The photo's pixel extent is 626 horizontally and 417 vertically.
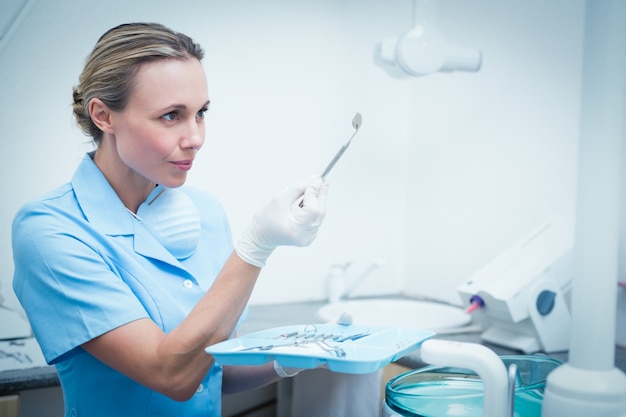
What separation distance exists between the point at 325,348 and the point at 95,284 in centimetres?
49

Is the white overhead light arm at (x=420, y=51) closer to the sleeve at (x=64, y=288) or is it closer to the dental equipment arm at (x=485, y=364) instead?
the sleeve at (x=64, y=288)

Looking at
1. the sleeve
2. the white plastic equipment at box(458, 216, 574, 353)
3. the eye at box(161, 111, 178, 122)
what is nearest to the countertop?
the white plastic equipment at box(458, 216, 574, 353)

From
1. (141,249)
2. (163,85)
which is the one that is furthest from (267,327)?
(163,85)

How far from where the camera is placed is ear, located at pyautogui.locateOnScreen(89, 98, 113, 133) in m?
1.24

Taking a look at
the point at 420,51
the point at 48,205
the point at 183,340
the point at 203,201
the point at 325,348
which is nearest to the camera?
the point at 325,348

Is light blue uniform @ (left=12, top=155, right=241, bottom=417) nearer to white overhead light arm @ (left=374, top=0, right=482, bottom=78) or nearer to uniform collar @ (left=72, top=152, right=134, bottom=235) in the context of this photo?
uniform collar @ (left=72, top=152, right=134, bottom=235)

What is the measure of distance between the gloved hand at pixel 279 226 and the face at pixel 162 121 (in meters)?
0.29

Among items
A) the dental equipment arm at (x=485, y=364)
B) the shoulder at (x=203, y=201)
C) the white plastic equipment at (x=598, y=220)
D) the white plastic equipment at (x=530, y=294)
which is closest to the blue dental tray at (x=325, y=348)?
the dental equipment arm at (x=485, y=364)

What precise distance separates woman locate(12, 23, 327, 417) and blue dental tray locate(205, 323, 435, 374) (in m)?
0.17

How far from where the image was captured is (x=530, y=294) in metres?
1.51

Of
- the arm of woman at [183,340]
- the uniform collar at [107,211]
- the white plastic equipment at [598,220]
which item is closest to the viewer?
the white plastic equipment at [598,220]

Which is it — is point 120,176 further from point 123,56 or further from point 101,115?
point 123,56

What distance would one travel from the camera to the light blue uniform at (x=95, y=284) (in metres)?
1.06

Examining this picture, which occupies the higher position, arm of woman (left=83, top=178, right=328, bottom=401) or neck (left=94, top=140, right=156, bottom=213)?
neck (left=94, top=140, right=156, bottom=213)
